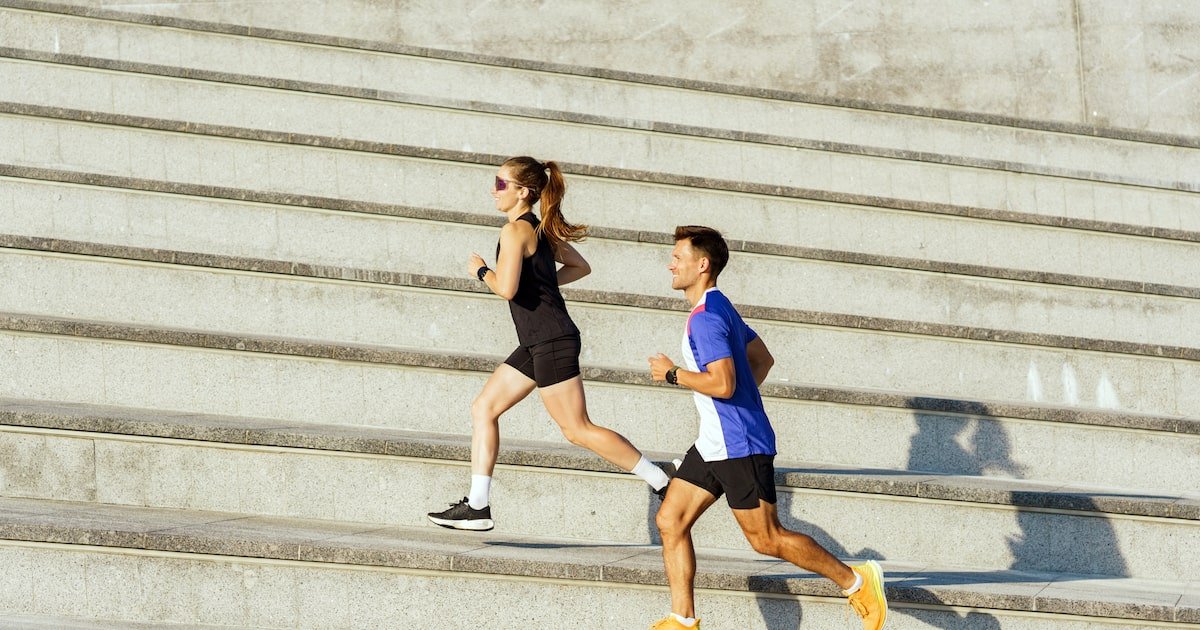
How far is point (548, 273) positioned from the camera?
20.9 feet

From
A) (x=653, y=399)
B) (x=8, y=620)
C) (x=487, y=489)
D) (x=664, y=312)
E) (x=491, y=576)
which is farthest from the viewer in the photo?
(x=664, y=312)

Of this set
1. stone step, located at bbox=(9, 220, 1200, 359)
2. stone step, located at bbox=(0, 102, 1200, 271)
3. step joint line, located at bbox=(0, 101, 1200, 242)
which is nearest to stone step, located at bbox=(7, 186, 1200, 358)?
stone step, located at bbox=(9, 220, 1200, 359)

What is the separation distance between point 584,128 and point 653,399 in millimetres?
4048

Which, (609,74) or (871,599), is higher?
(609,74)

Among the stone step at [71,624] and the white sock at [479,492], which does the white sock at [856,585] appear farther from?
the stone step at [71,624]

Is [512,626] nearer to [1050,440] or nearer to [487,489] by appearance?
[487,489]

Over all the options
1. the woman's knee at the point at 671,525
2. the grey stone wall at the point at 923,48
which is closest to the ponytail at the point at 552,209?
the woman's knee at the point at 671,525

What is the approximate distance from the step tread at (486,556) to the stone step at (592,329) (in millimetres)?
2111

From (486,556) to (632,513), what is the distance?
1.30 metres

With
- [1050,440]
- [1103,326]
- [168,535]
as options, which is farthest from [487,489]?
[1103,326]

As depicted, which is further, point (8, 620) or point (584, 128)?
point (584, 128)

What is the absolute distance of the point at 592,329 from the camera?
338 inches

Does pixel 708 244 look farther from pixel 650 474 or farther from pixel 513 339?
pixel 513 339

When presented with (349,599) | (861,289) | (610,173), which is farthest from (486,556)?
(610,173)
